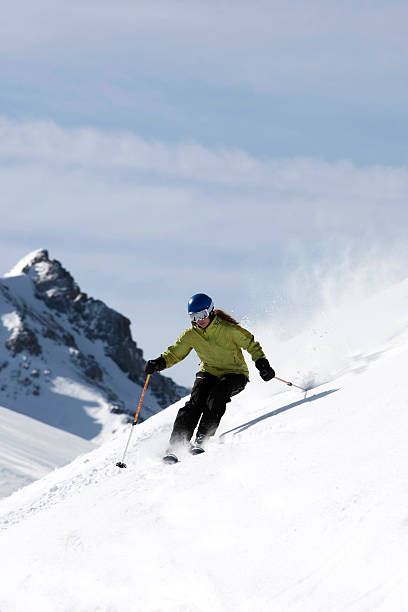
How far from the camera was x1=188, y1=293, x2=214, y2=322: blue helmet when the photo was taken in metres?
8.27

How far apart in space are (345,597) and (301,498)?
1.02m

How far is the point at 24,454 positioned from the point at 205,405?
20.3 meters

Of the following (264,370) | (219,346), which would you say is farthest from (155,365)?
(264,370)

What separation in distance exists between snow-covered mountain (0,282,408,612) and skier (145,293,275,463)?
0.84 meters

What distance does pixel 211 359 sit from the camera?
8.49 metres

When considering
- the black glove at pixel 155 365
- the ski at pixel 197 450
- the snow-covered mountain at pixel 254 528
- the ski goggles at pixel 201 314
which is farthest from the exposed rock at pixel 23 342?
the snow-covered mountain at pixel 254 528


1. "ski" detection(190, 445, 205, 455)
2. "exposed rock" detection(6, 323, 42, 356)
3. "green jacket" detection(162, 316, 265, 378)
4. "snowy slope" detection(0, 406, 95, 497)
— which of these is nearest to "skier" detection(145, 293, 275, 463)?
"green jacket" detection(162, 316, 265, 378)

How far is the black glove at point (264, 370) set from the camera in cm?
815

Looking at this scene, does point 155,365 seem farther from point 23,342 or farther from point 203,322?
point 23,342

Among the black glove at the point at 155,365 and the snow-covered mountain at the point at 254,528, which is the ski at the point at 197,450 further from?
the black glove at the point at 155,365

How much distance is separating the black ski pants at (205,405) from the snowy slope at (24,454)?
11.6m

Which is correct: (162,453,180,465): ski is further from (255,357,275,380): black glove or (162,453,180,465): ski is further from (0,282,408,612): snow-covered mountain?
(255,357,275,380): black glove

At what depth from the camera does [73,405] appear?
165250mm

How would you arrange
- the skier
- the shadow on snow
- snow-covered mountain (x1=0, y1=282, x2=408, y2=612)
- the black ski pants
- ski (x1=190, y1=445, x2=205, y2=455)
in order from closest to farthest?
snow-covered mountain (x1=0, y1=282, x2=408, y2=612) → ski (x1=190, y1=445, x2=205, y2=455) → the shadow on snow → the black ski pants → the skier
